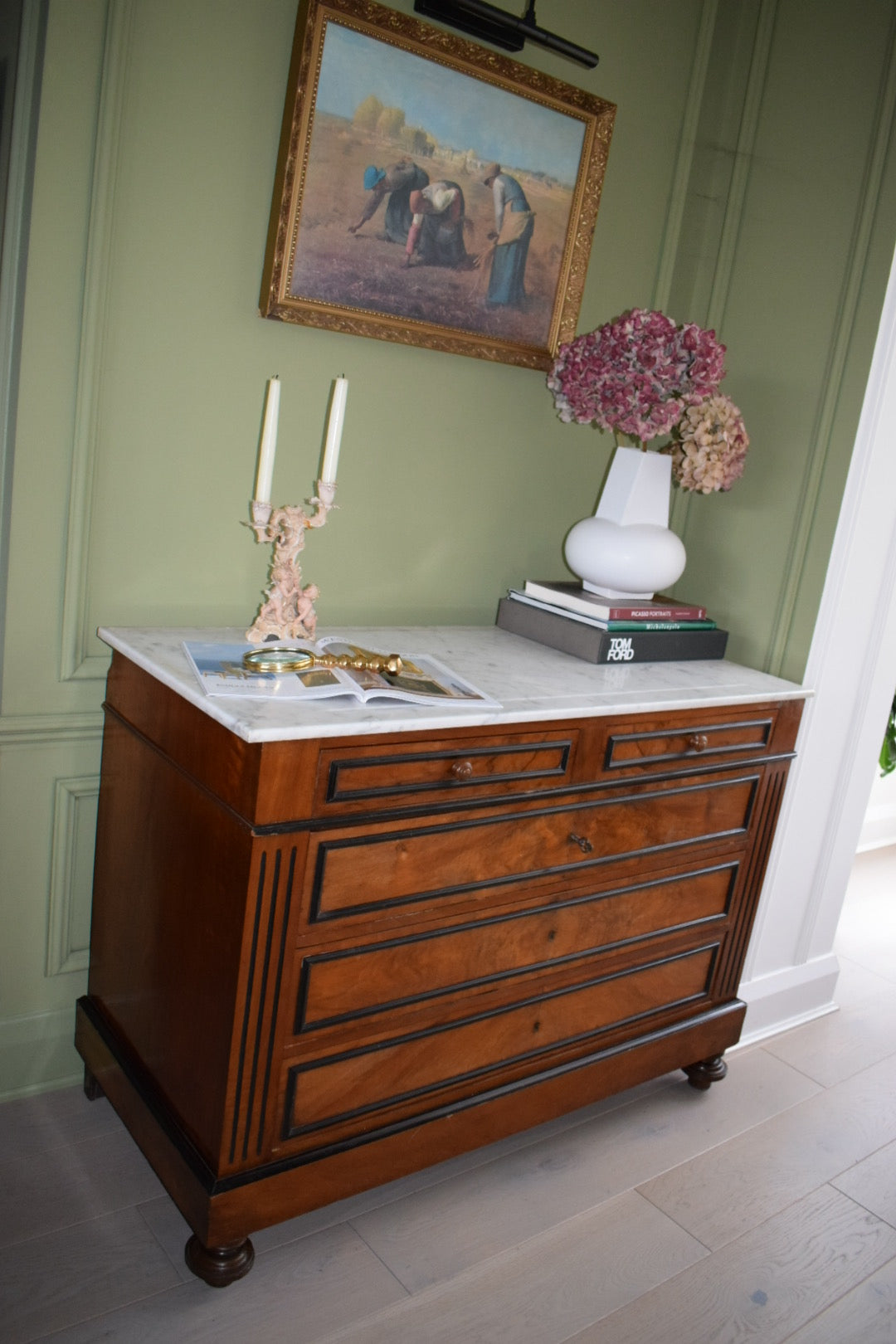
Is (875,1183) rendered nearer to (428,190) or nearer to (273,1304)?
(273,1304)

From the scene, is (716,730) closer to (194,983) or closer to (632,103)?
(194,983)

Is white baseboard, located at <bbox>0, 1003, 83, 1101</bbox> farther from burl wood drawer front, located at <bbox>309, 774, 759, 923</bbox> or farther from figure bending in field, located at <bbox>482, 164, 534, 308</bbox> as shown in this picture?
figure bending in field, located at <bbox>482, 164, 534, 308</bbox>

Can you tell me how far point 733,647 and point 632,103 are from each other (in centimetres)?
130

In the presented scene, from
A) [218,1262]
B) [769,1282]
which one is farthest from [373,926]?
[769,1282]

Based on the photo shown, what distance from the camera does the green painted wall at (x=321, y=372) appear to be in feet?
5.80

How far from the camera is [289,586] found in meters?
1.81

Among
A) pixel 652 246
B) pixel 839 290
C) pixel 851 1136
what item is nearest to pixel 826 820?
pixel 851 1136

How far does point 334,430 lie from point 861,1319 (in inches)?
71.4

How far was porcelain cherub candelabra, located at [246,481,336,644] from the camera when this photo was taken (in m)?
1.77

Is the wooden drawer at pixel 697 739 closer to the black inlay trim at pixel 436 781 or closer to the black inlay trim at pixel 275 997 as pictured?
the black inlay trim at pixel 436 781

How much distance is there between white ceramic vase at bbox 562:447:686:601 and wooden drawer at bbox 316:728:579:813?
1.90ft

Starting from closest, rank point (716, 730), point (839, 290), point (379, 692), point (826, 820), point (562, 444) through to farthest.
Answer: point (379, 692), point (716, 730), point (839, 290), point (562, 444), point (826, 820)

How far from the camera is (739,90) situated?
2.50m

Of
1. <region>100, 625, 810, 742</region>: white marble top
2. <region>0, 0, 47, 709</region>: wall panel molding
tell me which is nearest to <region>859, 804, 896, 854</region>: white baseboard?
<region>100, 625, 810, 742</region>: white marble top
